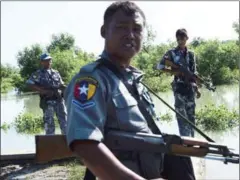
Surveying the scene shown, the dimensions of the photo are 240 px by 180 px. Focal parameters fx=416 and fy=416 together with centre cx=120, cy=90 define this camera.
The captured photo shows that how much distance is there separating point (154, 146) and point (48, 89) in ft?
17.3

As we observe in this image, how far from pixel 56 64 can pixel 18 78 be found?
9.40 meters

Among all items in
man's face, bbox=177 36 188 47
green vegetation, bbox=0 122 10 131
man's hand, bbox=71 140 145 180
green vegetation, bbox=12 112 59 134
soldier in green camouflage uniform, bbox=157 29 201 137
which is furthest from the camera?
green vegetation, bbox=0 122 10 131

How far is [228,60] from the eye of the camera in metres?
26.0

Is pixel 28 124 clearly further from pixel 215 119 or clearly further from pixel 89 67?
pixel 89 67

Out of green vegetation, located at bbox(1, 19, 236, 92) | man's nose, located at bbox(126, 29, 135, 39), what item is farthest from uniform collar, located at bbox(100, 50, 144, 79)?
green vegetation, located at bbox(1, 19, 236, 92)

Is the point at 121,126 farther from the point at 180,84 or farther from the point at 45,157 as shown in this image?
the point at 180,84

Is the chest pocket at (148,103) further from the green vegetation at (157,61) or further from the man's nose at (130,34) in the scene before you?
the green vegetation at (157,61)

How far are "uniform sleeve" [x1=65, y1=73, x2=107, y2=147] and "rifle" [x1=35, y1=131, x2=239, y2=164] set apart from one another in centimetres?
10

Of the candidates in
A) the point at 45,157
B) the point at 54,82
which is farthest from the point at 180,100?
the point at 45,157

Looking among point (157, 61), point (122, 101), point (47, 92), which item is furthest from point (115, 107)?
point (157, 61)

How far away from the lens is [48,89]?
654cm

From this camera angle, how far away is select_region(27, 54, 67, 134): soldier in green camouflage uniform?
6543mm

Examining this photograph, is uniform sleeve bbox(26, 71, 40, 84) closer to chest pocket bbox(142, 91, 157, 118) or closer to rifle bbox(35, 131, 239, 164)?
rifle bbox(35, 131, 239, 164)


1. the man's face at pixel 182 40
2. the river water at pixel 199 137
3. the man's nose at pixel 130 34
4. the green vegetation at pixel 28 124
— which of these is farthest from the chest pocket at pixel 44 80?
the green vegetation at pixel 28 124
